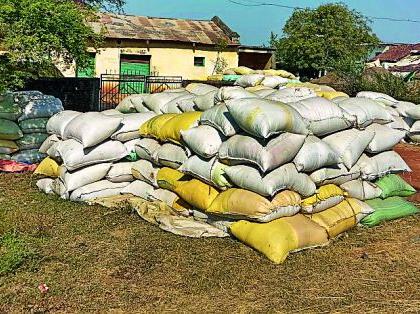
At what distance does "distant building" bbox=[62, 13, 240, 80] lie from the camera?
57.0 ft

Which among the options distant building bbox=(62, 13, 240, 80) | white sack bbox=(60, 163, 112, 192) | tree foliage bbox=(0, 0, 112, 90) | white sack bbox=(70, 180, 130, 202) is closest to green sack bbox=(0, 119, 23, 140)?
tree foliage bbox=(0, 0, 112, 90)

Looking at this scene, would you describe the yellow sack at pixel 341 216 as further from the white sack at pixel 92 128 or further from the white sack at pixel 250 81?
the white sack at pixel 250 81

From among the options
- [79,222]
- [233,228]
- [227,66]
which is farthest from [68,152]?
[227,66]

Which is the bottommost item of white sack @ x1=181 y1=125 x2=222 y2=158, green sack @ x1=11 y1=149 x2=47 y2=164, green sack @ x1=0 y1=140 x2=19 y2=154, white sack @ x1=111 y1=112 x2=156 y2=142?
green sack @ x1=11 y1=149 x2=47 y2=164

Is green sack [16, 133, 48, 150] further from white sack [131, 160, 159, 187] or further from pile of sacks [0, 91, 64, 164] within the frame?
white sack [131, 160, 159, 187]

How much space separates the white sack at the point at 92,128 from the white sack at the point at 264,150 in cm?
141

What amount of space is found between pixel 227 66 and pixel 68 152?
46.4 ft

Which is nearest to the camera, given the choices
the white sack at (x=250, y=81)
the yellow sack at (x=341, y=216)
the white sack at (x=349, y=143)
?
the yellow sack at (x=341, y=216)

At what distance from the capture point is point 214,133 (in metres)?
4.48

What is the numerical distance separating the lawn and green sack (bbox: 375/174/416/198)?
0.35 m

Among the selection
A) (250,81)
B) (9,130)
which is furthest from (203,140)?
(250,81)

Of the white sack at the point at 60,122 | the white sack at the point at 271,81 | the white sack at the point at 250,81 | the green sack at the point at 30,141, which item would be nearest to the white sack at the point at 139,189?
the white sack at the point at 60,122

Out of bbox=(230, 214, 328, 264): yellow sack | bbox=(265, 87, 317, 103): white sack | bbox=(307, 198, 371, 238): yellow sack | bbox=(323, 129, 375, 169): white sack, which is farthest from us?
bbox=(265, 87, 317, 103): white sack

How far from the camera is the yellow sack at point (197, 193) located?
A: 14.4 feet
